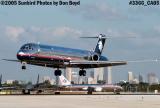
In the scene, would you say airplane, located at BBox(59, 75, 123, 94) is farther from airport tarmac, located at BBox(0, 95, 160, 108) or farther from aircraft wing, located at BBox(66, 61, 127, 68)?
airport tarmac, located at BBox(0, 95, 160, 108)

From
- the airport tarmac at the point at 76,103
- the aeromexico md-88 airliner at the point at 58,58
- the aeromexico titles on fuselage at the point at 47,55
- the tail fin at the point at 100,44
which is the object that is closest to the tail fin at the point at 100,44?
the tail fin at the point at 100,44

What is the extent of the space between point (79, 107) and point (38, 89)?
A: 88.0 metres

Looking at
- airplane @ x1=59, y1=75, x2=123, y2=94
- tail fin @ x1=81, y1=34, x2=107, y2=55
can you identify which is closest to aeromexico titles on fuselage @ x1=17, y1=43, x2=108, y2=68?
tail fin @ x1=81, y1=34, x2=107, y2=55

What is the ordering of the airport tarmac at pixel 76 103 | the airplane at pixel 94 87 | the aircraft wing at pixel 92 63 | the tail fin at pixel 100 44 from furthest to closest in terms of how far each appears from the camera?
the airplane at pixel 94 87
the tail fin at pixel 100 44
the aircraft wing at pixel 92 63
the airport tarmac at pixel 76 103

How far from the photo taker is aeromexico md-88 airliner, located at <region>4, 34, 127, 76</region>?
82.1 meters

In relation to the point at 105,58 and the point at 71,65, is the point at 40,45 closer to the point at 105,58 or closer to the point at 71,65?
the point at 71,65

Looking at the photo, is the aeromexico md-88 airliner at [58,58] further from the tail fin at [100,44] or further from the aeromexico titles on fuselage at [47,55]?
the tail fin at [100,44]

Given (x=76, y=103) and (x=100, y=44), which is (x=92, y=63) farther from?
(x=76, y=103)

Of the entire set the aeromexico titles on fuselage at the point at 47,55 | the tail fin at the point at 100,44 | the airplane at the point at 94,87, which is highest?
the tail fin at the point at 100,44

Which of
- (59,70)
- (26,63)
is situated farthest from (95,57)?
(26,63)

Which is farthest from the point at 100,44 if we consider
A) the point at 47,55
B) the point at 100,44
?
the point at 47,55

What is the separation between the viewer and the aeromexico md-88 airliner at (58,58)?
82.1 metres

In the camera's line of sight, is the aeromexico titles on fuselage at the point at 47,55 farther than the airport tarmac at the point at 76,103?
Yes

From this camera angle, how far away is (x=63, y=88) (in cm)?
17850
